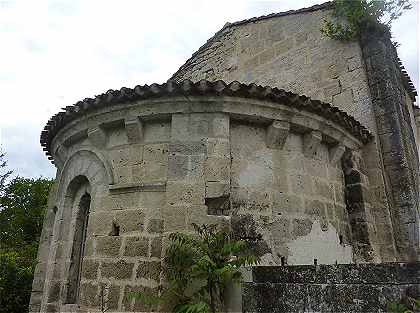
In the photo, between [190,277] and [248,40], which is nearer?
[190,277]

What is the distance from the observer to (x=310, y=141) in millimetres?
5004

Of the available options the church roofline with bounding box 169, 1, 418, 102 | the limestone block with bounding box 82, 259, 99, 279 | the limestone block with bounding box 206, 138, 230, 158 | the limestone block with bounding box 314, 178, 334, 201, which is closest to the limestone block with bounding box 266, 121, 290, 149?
the limestone block with bounding box 206, 138, 230, 158

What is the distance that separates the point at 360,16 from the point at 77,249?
6.08 meters

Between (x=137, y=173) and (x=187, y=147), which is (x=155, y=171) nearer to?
(x=137, y=173)

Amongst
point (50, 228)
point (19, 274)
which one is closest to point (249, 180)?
point (50, 228)

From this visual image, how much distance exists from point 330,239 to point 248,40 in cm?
540

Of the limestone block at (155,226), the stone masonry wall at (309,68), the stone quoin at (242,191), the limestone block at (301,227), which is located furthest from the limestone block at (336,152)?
the limestone block at (155,226)

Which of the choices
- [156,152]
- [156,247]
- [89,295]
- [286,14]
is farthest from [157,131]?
[286,14]

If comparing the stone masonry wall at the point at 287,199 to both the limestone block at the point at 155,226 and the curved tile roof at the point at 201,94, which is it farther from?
the limestone block at the point at 155,226

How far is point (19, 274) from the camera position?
10.7 metres

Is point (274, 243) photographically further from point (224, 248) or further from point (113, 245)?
point (113, 245)

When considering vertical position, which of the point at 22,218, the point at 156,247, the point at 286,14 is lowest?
the point at 156,247

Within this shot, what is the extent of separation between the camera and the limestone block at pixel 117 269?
4.17m

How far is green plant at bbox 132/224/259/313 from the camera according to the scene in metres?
3.57
